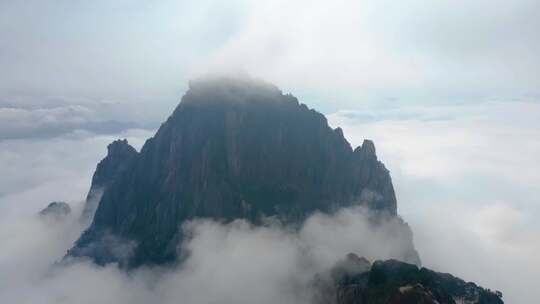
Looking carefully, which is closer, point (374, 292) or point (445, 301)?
point (445, 301)

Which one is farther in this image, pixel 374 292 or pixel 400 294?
pixel 374 292

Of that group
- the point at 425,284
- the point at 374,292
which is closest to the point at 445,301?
the point at 425,284

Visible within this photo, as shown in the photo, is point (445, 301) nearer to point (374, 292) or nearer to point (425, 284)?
point (425, 284)
